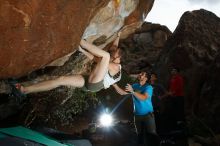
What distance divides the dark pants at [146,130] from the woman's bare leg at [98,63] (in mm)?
2026

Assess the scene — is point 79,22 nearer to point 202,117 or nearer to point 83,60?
point 83,60

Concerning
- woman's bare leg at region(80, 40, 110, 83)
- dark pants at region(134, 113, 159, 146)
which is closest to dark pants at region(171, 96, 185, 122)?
dark pants at region(134, 113, 159, 146)

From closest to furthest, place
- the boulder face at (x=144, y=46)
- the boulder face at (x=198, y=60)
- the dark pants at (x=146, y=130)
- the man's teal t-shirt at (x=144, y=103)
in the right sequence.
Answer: the man's teal t-shirt at (x=144, y=103) → the dark pants at (x=146, y=130) → the boulder face at (x=198, y=60) → the boulder face at (x=144, y=46)

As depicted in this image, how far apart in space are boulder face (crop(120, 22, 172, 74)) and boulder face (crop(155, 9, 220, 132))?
17.8ft

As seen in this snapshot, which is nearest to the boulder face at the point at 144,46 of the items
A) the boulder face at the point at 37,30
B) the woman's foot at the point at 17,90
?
the boulder face at the point at 37,30

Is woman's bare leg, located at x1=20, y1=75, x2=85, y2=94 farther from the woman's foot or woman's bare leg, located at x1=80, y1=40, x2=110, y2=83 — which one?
woman's bare leg, located at x1=80, y1=40, x2=110, y2=83

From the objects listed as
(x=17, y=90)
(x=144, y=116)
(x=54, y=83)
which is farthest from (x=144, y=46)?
(x=17, y=90)

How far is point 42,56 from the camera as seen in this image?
7.02 m

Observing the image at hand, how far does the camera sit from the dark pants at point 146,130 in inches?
353

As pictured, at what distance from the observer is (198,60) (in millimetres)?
16906

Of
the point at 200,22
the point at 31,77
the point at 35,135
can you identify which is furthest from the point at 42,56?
the point at 200,22

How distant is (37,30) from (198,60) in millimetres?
11840

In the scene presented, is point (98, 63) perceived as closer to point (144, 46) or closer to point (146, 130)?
point (146, 130)

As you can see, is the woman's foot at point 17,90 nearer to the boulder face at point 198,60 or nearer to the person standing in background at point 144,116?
the person standing in background at point 144,116
